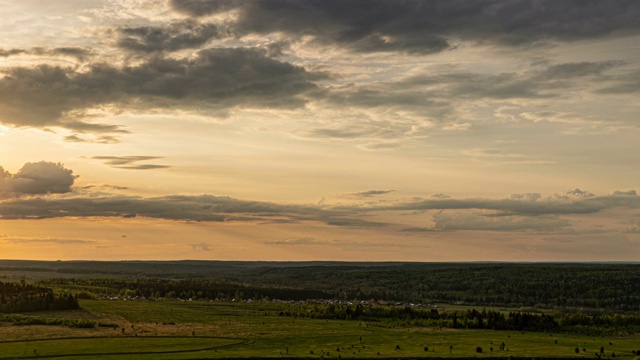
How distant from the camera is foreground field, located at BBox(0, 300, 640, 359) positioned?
5157 inches

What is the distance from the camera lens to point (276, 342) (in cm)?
15038

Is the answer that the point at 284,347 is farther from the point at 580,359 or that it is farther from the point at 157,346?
the point at 580,359

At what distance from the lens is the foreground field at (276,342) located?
131 metres

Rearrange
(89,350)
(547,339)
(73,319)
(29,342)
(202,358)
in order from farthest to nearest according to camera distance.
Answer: (73,319) < (547,339) < (29,342) < (89,350) < (202,358)

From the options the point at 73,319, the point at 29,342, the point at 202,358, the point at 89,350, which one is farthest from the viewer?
the point at 73,319

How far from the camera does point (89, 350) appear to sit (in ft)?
440

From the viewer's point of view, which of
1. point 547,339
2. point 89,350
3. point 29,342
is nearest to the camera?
point 89,350

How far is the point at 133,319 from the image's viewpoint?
19988 cm

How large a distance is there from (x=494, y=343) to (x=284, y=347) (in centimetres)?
4551

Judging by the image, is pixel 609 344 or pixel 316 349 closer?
pixel 316 349

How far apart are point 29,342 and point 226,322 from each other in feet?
197

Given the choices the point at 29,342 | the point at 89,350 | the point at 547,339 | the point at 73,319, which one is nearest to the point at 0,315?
the point at 73,319

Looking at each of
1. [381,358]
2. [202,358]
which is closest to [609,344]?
[381,358]

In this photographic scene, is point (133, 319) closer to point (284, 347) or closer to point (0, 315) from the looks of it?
point (0, 315)
